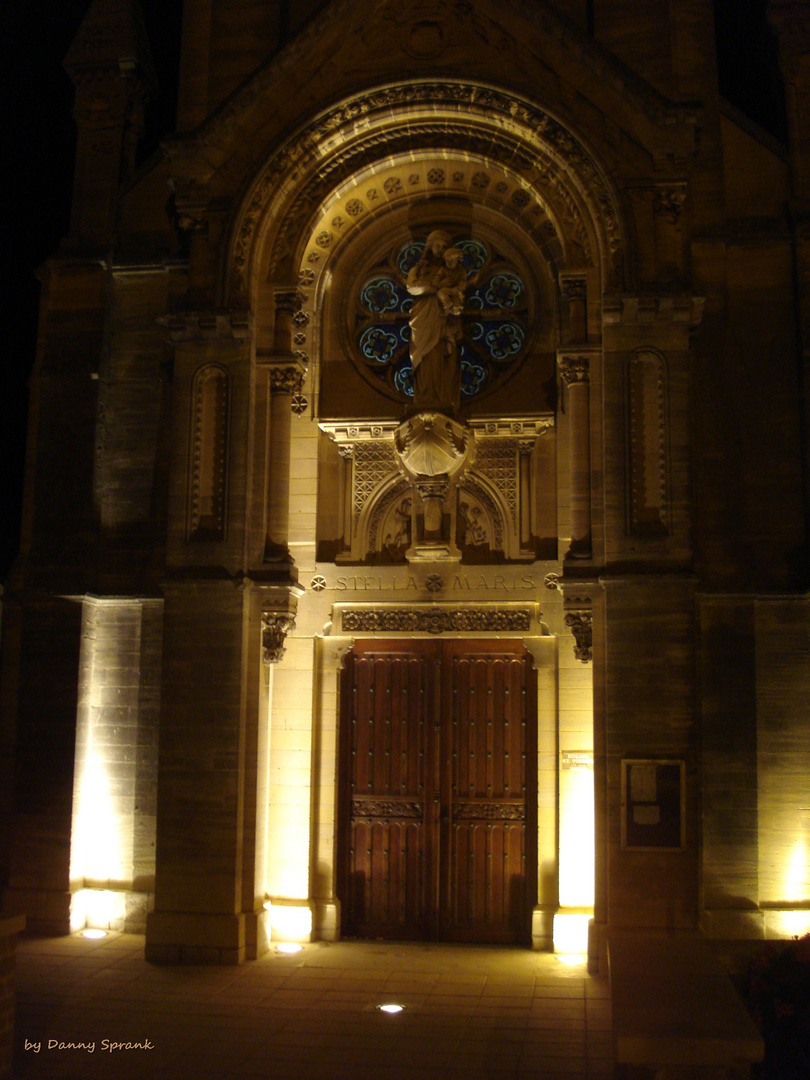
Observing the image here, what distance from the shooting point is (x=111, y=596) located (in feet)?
39.8

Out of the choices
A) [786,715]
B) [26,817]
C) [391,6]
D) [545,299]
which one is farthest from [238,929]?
[391,6]

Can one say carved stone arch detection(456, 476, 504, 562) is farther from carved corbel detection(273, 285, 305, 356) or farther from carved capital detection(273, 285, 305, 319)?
carved capital detection(273, 285, 305, 319)

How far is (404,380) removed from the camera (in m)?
12.4

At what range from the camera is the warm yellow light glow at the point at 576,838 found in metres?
10.8

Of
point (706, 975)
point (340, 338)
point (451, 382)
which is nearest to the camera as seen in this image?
point (706, 975)

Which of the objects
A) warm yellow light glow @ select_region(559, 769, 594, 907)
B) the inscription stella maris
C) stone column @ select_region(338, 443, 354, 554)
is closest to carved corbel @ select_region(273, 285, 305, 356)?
stone column @ select_region(338, 443, 354, 554)

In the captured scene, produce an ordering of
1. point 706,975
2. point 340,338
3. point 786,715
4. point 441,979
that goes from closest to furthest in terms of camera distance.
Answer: point 706,975
point 441,979
point 786,715
point 340,338

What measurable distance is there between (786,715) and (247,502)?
567 cm

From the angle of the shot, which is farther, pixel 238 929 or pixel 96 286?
pixel 96 286

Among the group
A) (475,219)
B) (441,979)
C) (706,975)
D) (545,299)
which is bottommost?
(441,979)

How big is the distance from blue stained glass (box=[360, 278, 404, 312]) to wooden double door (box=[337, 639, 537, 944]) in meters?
3.83

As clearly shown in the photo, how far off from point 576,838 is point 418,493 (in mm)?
3878

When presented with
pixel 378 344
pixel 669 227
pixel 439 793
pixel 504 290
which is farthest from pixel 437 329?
pixel 439 793

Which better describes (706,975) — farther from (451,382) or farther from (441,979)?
(451,382)
